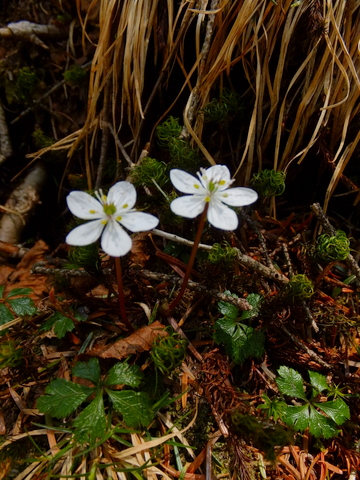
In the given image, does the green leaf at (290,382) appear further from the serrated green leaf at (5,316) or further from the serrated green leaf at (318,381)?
the serrated green leaf at (5,316)

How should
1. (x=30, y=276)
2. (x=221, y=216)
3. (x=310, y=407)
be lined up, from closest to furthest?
(x=221, y=216) < (x=310, y=407) < (x=30, y=276)

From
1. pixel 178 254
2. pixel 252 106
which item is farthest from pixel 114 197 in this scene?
pixel 252 106

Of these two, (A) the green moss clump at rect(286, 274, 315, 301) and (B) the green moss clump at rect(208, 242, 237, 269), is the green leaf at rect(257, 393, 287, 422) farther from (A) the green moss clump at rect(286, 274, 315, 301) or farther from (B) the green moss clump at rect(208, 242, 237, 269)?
(B) the green moss clump at rect(208, 242, 237, 269)

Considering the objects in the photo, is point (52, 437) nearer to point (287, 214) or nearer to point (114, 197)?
point (114, 197)

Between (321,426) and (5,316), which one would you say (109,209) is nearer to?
(5,316)

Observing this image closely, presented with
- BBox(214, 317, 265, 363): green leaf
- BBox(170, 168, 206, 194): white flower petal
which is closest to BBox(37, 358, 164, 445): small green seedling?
BBox(214, 317, 265, 363): green leaf

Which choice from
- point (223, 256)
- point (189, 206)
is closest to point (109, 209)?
point (189, 206)

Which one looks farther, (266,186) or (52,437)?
(266,186)

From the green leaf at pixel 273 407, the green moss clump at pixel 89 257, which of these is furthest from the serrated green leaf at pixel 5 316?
the green leaf at pixel 273 407
